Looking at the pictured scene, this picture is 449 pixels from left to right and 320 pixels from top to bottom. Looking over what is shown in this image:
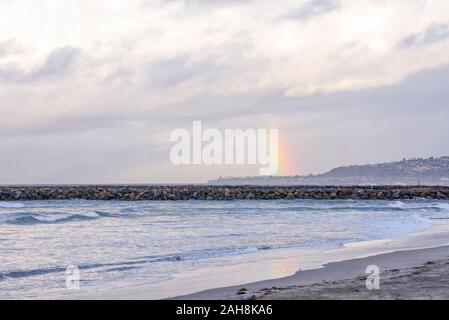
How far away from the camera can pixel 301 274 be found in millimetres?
11086

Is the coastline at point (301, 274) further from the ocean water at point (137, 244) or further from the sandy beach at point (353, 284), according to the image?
the ocean water at point (137, 244)

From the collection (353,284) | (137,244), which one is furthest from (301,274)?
(137,244)

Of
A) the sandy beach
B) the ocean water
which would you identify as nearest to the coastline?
the sandy beach

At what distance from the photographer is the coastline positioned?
8.99 metres

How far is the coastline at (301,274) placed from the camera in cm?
899

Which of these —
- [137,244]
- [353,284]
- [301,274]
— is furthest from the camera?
[137,244]

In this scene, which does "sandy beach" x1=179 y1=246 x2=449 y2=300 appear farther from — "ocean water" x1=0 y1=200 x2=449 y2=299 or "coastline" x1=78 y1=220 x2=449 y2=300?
"ocean water" x1=0 y1=200 x2=449 y2=299

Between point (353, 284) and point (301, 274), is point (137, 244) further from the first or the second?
point (353, 284)

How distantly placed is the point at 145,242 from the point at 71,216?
13005 mm

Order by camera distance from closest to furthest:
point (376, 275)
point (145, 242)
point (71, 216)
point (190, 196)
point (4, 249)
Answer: point (376, 275) → point (4, 249) → point (145, 242) → point (71, 216) → point (190, 196)

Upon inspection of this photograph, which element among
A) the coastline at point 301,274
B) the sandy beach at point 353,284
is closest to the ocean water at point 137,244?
the coastline at point 301,274
